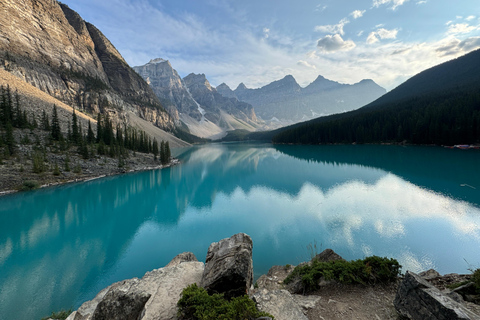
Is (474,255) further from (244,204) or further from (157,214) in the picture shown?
(157,214)

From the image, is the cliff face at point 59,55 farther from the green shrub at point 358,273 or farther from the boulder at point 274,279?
the green shrub at point 358,273

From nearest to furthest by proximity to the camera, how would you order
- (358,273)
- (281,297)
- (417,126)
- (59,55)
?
1. (281,297)
2. (358,273)
3. (417,126)
4. (59,55)

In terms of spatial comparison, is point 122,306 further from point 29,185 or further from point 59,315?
point 29,185

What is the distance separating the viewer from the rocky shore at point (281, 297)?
414cm

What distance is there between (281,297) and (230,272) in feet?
4.71

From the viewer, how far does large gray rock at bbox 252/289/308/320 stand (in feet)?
14.3

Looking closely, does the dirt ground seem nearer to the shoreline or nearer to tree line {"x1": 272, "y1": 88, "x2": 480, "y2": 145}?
the shoreline

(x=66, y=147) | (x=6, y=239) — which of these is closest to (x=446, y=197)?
(x=6, y=239)

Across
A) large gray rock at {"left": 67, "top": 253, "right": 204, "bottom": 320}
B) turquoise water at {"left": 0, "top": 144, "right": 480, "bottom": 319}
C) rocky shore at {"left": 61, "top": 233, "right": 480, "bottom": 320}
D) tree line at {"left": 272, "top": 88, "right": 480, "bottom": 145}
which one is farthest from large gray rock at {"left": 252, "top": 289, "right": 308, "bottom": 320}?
tree line at {"left": 272, "top": 88, "right": 480, "bottom": 145}

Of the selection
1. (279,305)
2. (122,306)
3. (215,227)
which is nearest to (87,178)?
(215,227)

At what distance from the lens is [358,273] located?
20.2ft

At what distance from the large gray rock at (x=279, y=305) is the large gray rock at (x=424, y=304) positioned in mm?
2298

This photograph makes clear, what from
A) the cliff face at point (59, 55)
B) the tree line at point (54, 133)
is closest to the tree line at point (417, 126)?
the tree line at point (54, 133)

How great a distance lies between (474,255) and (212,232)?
640 inches
